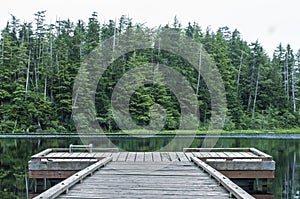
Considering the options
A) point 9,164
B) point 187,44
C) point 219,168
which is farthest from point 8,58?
point 219,168

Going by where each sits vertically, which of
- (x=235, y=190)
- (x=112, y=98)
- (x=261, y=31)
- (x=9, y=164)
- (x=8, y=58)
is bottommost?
(x=9, y=164)

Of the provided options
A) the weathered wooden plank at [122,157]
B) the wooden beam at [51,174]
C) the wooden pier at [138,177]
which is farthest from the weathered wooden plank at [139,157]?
the wooden beam at [51,174]

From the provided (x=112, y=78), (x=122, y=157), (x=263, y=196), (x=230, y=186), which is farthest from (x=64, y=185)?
(x=112, y=78)

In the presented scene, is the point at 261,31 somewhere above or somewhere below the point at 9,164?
above

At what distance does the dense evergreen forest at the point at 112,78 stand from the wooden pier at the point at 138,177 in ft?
54.1

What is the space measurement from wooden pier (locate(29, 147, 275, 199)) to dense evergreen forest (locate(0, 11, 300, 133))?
649 inches

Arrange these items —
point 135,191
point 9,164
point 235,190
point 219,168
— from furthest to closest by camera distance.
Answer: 1. point 9,164
2. point 219,168
3. point 135,191
4. point 235,190

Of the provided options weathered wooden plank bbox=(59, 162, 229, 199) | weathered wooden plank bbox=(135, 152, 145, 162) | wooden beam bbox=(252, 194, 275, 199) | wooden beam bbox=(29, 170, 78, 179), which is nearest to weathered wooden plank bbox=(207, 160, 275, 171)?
wooden beam bbox=(252, 194, 275, 199)

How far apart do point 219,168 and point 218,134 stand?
1713 cm

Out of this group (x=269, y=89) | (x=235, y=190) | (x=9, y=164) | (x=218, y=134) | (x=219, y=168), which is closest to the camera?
(x=235, y=190)

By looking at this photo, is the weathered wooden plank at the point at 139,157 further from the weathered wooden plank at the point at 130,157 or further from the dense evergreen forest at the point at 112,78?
the dense evergreen forest at the point at 112,78

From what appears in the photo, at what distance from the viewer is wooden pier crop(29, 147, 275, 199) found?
4402 millimetres

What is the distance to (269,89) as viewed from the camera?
29375 millimetres

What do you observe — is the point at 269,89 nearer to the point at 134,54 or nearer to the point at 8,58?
the point at 134,54
